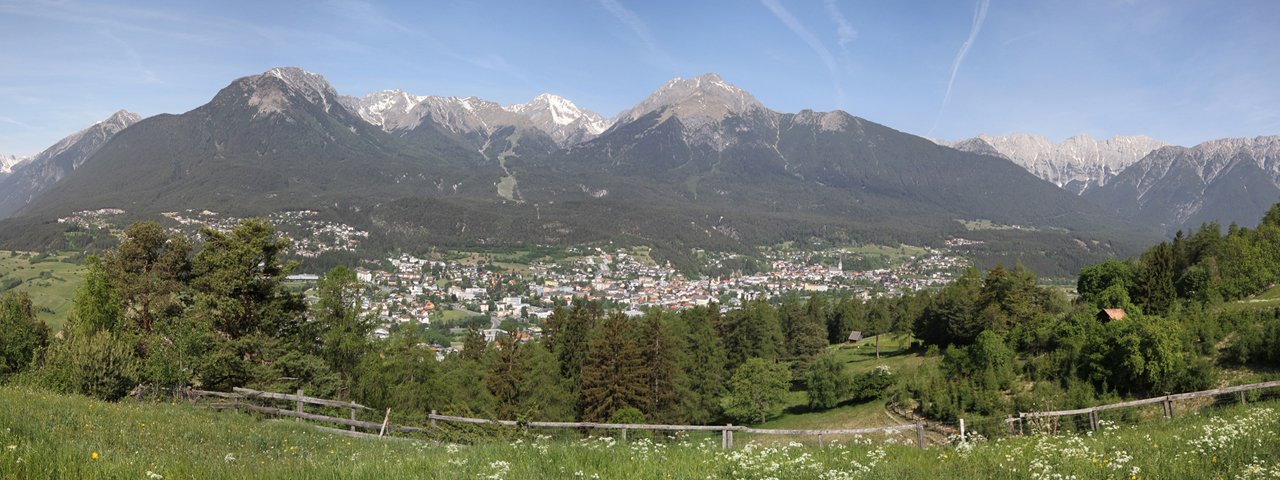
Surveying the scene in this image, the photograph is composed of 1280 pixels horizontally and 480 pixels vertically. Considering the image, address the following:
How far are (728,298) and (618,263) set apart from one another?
5238 cm

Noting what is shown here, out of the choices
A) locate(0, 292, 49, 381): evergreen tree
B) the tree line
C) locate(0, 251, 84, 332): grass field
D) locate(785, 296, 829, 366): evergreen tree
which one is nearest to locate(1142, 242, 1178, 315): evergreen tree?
the tree line

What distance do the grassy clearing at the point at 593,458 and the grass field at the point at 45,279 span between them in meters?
71.3

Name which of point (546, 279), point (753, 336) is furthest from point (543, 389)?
point (546, 279)

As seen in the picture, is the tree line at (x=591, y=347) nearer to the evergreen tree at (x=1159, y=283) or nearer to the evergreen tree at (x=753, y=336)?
the evergreen tree at (x=1159, y=283)

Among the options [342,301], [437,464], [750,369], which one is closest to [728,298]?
[750,369]

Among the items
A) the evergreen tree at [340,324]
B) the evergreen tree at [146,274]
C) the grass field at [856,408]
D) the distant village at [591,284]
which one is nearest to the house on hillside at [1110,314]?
the grass field at [856,408]

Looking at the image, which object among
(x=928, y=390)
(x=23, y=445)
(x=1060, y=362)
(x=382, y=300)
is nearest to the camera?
→ (x=23, y=445)

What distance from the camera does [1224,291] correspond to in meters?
34.4

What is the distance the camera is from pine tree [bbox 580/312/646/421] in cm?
3238

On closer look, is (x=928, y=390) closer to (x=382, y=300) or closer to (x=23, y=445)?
(x=23, y=445)

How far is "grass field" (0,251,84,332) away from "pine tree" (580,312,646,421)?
197 ft

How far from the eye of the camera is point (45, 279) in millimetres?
94938

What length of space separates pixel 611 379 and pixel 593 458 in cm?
2499

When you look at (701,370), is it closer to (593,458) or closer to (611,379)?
(611,379)
